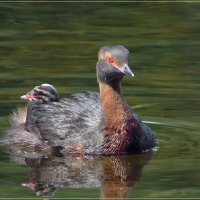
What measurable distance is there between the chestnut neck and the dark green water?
541 mm

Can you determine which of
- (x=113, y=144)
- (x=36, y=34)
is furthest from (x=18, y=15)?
(x=113, y=144)

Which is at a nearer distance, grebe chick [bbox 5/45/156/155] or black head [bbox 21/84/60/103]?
grebe chick [bbox 5/45/156/155]

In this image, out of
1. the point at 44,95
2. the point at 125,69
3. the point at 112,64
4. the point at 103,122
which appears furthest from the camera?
the point at 44,95

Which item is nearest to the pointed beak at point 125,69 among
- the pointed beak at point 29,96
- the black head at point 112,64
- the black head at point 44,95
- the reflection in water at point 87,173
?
the black head at point 112,64

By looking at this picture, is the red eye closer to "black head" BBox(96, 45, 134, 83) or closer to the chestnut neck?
"black head" BBox(96, 45, 134, 83)

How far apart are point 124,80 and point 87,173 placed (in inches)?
190

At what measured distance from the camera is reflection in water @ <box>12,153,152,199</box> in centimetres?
1198

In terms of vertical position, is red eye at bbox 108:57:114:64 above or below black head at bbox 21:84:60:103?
above

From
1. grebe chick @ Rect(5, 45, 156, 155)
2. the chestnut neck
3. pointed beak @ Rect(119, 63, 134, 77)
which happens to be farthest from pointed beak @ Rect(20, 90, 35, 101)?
pointed beak @ Rect(119, 63, 134, 77)

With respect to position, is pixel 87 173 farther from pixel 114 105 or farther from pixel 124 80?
pixel 124 80

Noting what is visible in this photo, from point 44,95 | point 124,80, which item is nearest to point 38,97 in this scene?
point 44,95

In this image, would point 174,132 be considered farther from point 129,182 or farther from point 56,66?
point 56,66

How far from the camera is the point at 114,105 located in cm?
1375

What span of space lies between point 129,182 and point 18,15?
10910 millimetres
